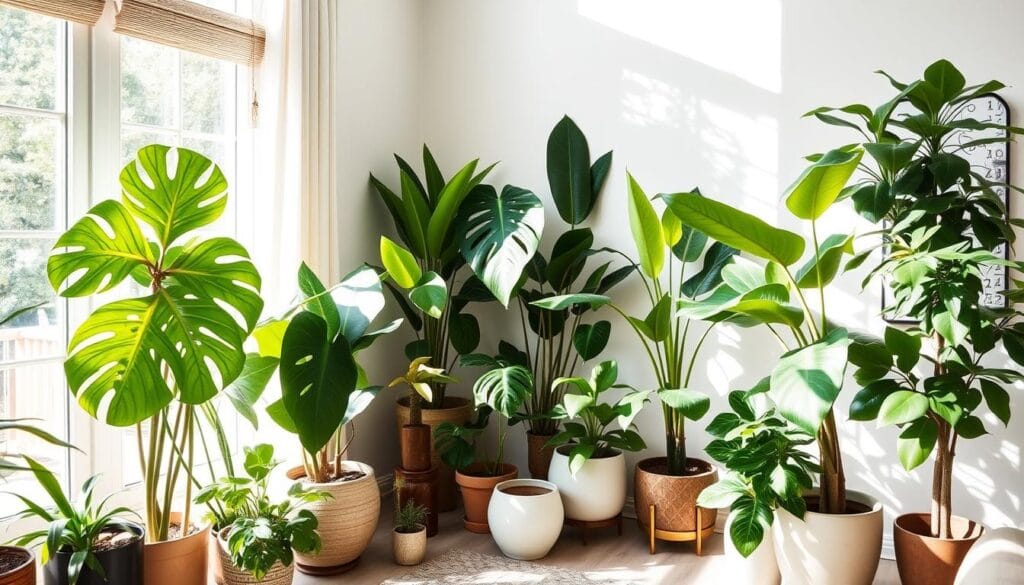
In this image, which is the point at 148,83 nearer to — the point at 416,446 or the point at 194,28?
the point at 194,28

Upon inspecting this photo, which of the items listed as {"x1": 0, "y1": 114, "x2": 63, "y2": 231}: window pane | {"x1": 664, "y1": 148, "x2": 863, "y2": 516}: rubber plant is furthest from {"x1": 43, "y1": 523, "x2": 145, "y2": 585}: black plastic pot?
{"x1": 664, "y1": 148, "x2": 863, "y2": 516}: rubber plant

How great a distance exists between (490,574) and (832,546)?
1173 millimetres

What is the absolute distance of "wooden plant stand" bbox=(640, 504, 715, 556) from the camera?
3279mm

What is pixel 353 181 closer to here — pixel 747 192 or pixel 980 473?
pixel 747 192

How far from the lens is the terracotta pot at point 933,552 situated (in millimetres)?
2578

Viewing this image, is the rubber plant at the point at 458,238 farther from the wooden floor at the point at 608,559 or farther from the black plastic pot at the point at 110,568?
the black plastic pot at the point at 110,568

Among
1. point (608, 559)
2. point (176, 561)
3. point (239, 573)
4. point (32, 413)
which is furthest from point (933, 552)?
point (32, 413)

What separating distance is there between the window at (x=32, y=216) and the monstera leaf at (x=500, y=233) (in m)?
1.52

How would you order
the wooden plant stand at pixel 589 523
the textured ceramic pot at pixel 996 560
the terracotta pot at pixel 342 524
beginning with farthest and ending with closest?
the wooden plant stand at pixel 589 523 < the terracotta pot at pixel 342 524 < the textured ceramic pot at pixel 996 560

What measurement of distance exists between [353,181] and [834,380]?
236cm

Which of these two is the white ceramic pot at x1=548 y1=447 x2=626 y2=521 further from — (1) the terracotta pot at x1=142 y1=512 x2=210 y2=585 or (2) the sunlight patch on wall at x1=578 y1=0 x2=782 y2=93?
(2) the sunlight patch on wall at x1=578 y1=0 x2=782 y2=93

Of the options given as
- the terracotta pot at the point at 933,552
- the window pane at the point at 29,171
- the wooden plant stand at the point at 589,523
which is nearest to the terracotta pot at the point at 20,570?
the window pane at the point at 29,171

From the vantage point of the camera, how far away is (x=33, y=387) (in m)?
2.83

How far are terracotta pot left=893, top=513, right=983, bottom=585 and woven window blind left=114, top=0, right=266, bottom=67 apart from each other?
112 inches
